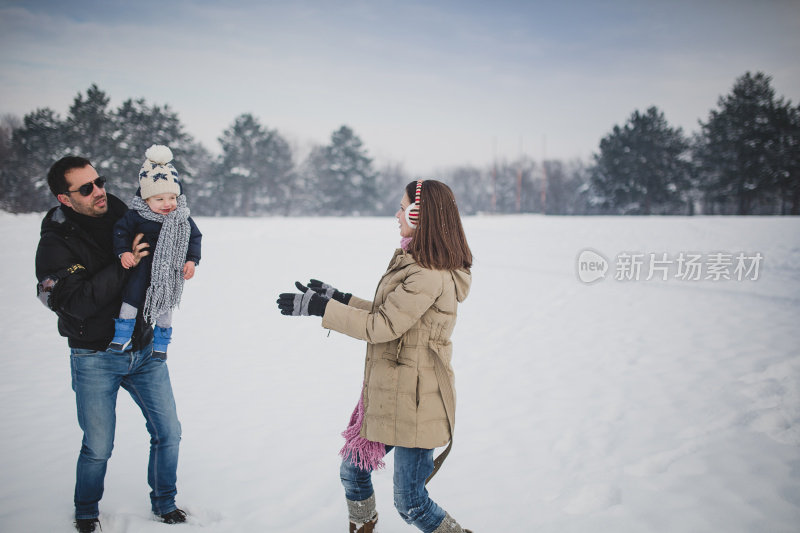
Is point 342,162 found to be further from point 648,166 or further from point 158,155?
point 158,155

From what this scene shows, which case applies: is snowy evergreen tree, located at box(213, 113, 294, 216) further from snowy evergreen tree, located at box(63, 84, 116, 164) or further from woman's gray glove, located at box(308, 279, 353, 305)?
woman's gray glove, located at box(308, 279, 353, 305)

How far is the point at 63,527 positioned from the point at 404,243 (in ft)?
8.73

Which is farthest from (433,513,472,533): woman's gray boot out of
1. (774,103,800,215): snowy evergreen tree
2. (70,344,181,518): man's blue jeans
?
(774,103,800,215): snowy evergreen tree

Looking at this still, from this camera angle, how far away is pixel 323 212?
4178 centimetres

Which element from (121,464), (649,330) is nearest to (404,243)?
(121,464)

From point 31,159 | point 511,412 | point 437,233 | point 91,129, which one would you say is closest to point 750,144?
point 511,412

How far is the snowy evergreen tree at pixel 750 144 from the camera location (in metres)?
29.6

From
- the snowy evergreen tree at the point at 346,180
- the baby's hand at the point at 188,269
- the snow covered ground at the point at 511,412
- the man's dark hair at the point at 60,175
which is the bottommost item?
the snow covered ground at the point at 511,412

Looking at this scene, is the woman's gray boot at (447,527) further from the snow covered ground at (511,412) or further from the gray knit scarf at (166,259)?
the gray knit scarf at (166,259)

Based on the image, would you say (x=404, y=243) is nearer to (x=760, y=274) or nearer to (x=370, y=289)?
(x=370, y=289)

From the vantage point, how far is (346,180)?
41125 mm

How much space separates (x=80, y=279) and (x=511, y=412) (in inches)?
167

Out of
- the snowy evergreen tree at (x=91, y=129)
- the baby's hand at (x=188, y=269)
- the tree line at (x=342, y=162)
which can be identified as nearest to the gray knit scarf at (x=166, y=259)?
the baby's hand at (x=188, y=269)

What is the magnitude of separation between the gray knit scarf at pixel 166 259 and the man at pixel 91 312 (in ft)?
0.33
